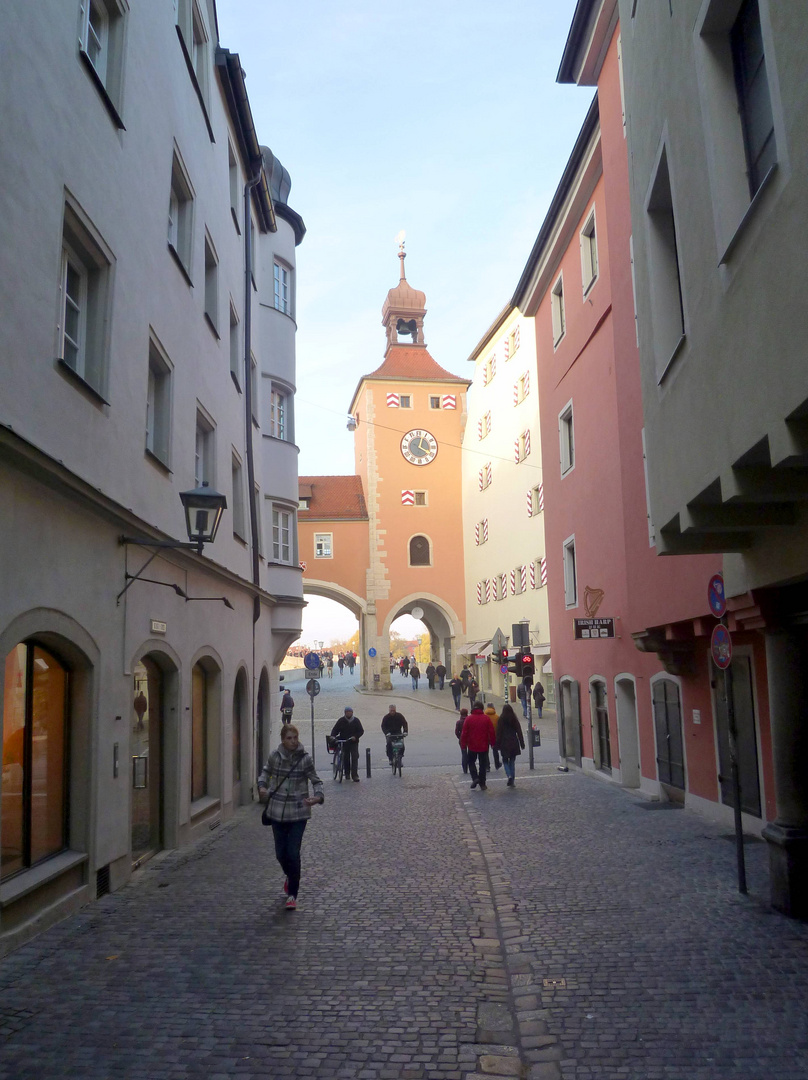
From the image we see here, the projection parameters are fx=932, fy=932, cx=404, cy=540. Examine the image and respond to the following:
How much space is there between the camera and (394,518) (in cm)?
5400

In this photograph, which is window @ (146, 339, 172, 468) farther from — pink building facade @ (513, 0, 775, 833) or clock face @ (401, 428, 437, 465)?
clock face @ (401, 428, 437, 465)

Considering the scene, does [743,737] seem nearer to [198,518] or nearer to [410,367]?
[198,518]

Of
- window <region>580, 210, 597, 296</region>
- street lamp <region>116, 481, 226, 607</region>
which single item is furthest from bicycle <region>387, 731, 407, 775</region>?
street lamp <region>116, 481, 226, 607</region>

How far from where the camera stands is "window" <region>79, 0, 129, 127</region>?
30.0ft

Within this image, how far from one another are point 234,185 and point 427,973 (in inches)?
606

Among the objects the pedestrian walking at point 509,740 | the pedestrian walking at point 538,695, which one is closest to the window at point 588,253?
the pedestrian walking at point 509,740

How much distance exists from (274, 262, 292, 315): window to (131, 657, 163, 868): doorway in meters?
12.2

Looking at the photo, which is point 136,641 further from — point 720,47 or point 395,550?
point 395,550

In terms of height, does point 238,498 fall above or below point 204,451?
below

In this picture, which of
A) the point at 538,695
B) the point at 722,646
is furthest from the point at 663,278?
the point at 538,695

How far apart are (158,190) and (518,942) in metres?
9.13

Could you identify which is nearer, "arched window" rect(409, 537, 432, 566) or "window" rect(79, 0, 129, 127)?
"window" rect(79, 0, 129, 127)

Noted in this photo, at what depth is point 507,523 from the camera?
42.7 metres

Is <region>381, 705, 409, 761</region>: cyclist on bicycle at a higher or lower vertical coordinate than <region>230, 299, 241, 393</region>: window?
lower
